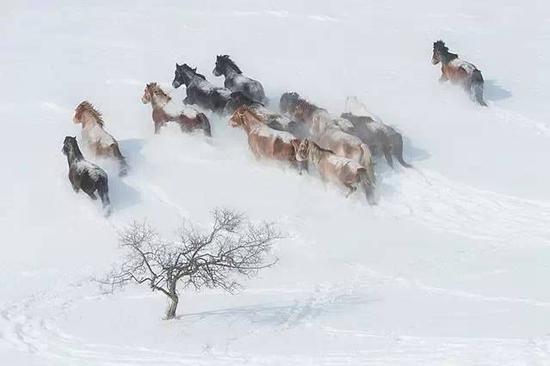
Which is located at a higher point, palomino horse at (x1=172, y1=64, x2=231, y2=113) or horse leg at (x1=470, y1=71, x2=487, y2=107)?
horse leg at (x1=470, y1=71, x2=487, y2=107)

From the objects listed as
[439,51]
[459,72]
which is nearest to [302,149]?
[459,72]

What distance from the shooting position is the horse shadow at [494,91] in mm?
19594

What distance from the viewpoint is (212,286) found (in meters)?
12.6

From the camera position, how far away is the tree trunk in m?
11.6

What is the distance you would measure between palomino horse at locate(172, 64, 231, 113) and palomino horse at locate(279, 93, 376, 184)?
1.44 meters

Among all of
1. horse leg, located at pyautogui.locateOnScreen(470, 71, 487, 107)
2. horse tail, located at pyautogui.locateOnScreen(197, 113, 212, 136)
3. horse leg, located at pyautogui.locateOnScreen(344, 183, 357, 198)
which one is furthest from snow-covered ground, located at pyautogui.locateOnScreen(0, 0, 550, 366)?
horse leg, located at pyautogui.locateOnScreen(470, 71, 487, 107)

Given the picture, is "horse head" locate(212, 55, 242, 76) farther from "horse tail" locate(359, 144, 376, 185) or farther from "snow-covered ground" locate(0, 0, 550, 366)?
"horse tail" locate(359, 144, 376, 185)

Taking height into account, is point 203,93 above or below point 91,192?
above

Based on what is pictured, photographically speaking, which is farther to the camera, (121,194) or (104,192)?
(121,194)

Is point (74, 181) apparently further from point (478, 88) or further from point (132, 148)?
point (478, 88)

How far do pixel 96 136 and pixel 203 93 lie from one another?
3.14 meters

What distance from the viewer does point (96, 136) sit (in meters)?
→ 16.4

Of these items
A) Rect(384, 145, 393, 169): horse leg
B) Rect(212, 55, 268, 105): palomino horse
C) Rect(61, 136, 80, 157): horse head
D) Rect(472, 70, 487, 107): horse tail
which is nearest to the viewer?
Rect(61, 136, 80, 157): horse head

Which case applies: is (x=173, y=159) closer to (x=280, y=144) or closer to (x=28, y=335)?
(x=280, y=144)
